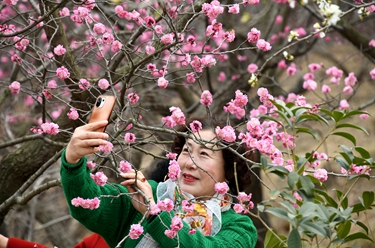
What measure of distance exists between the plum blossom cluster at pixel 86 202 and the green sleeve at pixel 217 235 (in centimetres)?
20

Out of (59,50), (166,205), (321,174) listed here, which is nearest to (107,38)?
(59,50)

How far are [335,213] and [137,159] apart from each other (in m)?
3.09

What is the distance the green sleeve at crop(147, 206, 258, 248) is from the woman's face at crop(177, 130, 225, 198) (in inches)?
5.6

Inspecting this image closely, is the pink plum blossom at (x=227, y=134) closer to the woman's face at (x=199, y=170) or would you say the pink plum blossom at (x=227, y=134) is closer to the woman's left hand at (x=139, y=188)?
the woman's face at (x=199, y=170)

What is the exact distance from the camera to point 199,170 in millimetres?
2707

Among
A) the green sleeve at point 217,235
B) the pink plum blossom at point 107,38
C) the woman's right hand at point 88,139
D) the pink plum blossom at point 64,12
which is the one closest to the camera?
the woman's right hand at point 88,139

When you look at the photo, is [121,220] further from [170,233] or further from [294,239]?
[294,239]

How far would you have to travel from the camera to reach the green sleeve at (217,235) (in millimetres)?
2328

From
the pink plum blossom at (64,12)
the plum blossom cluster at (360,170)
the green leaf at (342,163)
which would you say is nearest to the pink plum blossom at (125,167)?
the green leaf at (342,163)

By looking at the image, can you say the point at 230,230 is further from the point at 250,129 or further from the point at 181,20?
the point at 181,20

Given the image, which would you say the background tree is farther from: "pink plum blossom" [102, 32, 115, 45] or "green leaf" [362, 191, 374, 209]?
"green leaf" [362, 191, 374, 209]

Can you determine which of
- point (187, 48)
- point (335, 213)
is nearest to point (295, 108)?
point (335, 213)

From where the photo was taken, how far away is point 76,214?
2.48 m

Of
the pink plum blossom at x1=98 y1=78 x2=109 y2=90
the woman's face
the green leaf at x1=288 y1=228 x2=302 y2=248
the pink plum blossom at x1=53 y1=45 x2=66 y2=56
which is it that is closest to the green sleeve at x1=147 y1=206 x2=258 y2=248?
the woman's face
